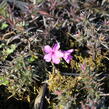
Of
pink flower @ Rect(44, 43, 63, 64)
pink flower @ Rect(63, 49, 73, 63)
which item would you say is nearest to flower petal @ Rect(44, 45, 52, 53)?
pink flower @ Rect(44, 43, 63, 64)

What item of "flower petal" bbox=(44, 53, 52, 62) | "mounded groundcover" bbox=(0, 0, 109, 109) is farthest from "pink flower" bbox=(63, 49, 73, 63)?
"flower petal" bbox=(44, 53, 52, 62)

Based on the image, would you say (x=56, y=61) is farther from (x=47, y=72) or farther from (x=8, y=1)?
(x=8, y=1)

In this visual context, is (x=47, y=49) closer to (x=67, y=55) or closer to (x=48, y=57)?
(x=48, y=57)

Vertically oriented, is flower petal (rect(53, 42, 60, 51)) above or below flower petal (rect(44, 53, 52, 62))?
above

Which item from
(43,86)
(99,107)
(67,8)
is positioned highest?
(67,8)

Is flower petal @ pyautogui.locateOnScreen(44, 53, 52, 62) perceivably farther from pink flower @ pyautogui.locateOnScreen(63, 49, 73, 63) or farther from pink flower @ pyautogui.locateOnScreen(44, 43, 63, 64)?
pink flower @ pyautogui.locateOnScreen(63, 49, 73, 63)

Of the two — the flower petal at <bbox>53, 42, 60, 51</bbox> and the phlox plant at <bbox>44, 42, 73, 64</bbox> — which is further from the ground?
the flower petal at <bbox>53, 42, 60, 51</bbox>

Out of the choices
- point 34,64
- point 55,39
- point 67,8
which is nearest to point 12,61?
point 34,64

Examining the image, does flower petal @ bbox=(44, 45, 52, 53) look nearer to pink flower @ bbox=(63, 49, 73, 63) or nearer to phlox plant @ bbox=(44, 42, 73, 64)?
phlox plant @ bbox=(44, 42, 73, 64)

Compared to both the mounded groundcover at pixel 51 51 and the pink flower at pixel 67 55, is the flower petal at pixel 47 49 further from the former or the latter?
the pink flower at pixel 67 55
